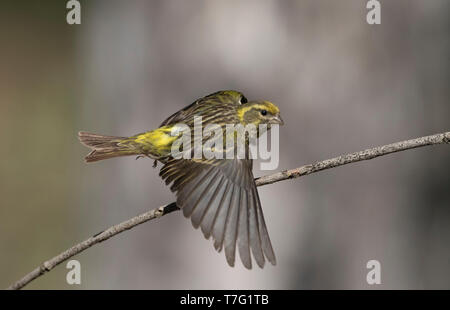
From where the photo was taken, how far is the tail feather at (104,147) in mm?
2811

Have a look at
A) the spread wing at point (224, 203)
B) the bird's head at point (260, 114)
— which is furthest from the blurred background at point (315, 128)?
the spread wing at point (224, 203)

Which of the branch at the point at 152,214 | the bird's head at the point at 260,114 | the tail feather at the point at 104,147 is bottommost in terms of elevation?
the branch at the point at 152,214

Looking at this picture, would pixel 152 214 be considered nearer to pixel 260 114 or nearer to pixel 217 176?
pixel 217 176

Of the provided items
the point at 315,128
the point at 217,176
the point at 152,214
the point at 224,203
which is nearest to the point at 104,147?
the point at 217,176

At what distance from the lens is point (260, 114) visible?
280cm

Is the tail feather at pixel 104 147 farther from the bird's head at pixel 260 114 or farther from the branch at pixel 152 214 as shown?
the branch at pixel 152 214

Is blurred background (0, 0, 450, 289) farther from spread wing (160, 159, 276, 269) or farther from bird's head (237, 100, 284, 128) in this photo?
spread wing (160, 159, 276, 269)

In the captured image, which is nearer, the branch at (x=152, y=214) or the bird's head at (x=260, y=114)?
the branch at (x=152, y=214)

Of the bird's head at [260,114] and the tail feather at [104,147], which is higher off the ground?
the bird's head at [260,114]

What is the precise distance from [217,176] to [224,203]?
16 centimetres

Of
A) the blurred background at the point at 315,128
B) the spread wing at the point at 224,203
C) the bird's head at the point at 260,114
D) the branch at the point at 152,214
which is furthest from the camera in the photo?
the blurred background at the point at 315,128

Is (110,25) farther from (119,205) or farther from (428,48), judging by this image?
(428,48)

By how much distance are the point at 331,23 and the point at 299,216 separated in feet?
3.44

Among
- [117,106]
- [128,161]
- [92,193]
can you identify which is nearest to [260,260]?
[128,161]
